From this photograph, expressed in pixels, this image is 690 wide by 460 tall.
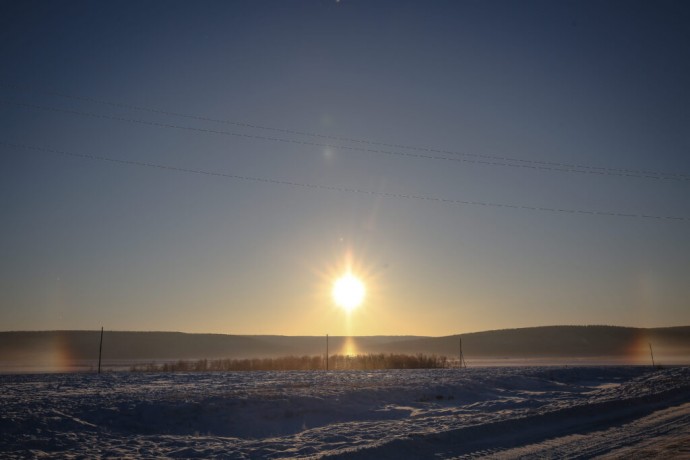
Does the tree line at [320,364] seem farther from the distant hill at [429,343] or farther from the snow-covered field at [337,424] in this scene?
the distant hill at [429,343]

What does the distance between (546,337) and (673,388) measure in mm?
142476

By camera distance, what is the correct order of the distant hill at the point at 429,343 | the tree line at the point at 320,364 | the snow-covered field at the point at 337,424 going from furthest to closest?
the distant hill at the point at 429,343 < the tree line at the point at 320,364 < the snow-covered field at the point at 337,424

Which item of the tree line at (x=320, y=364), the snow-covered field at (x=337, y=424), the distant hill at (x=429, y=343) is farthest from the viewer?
the distant hill at (x=429, y=343)

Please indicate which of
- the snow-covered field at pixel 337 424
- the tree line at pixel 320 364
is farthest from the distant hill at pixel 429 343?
the snow-covered field at pixel 337 424

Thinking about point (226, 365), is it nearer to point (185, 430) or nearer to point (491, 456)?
point (185, 430)

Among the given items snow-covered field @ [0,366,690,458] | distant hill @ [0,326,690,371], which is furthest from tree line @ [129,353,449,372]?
distant hill @ [0,326,690,371]

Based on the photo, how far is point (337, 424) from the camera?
14.7m

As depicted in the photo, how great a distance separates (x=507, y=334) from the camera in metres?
164

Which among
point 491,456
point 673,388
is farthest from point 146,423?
point 673,388

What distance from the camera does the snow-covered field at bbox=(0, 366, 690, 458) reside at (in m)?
10.7

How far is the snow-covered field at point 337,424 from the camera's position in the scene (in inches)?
422

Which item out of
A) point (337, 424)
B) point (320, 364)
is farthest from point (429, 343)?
point (337, 424)

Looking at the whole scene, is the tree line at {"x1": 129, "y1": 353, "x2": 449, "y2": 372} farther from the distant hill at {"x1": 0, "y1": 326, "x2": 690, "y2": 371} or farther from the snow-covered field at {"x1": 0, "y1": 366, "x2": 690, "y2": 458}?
the distant hill at {"x1": 0, "y1": 326, "x2": 690, "y2": 371}

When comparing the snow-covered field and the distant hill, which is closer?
the snow-covered field
